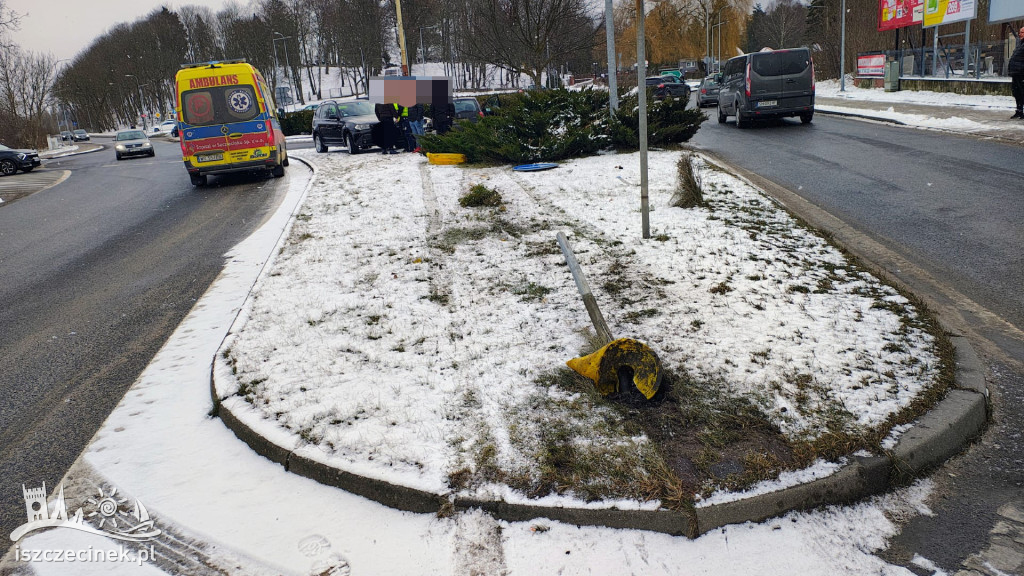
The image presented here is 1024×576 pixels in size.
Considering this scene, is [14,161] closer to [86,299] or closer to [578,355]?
[86,299]

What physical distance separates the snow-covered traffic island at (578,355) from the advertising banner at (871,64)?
2768 centimetres

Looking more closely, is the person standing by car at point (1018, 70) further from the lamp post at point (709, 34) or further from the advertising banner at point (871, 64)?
the lamp post at point (709, 34)

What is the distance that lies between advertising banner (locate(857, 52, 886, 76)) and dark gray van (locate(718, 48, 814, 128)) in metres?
14.0

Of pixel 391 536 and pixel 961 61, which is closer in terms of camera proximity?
pixel 391 536

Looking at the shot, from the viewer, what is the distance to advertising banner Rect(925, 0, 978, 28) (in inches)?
926

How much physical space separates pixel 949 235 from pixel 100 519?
7291 millimetres

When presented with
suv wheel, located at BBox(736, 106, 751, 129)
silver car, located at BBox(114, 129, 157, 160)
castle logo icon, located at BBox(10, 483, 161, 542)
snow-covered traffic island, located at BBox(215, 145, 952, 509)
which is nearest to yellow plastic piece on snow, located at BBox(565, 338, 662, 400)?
snow-covered traffic island, located at BBox(215, 145, 952, 509)

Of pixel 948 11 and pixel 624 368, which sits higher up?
pixel 948 11

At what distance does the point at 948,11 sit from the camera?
25.1 meters

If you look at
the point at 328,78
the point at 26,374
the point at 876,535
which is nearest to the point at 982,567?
the point at 876,535

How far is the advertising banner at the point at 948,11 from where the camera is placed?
23.5 m

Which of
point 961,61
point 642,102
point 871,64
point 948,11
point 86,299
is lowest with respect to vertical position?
point 86,299

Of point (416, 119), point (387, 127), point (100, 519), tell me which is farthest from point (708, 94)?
point (100, 519)

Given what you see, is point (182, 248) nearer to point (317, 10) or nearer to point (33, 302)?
point (33, 302)
